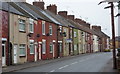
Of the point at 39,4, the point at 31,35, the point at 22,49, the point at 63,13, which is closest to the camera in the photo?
the point at 22,49

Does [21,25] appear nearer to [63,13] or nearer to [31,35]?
[31,35]

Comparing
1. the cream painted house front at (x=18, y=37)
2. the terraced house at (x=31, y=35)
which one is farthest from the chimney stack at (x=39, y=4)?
the cream painted house front at (x=18, y=37)

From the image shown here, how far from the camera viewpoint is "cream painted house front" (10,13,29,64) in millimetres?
27002

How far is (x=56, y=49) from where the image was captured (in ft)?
140

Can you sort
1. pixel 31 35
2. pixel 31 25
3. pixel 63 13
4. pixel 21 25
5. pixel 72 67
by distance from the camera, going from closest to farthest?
pixel 72 67
pixel 21 25
pixel 31 35
pixel 31 25
pixel 63 13

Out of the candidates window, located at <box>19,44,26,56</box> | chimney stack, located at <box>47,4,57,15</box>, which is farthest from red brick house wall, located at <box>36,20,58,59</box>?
chimney stack, located at <box>47,4,57,15</box>

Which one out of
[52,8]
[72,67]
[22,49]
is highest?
[52,8]

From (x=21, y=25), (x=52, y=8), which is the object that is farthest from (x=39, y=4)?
(x=21, y=25)

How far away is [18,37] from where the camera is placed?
92.6ft

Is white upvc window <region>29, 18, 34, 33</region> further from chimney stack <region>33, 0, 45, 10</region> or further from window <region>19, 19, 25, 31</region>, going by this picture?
chimney stack <region>33, 0, 45, 10</region>

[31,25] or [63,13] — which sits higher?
[63,13]

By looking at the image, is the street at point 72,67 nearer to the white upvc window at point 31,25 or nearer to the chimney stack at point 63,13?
the white upvc window at point 31,25

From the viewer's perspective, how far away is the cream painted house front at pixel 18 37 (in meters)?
27.0

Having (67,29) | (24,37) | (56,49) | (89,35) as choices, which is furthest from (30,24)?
(89,35)
